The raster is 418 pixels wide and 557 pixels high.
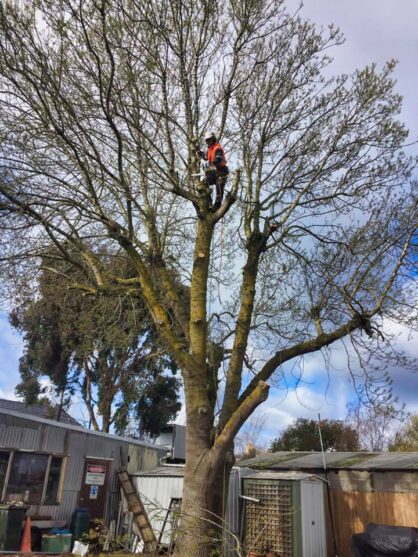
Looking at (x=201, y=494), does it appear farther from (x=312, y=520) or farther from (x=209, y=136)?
(x=312, y=520)

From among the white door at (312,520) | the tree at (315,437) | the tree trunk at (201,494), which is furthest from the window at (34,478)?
the tree at (315,437)

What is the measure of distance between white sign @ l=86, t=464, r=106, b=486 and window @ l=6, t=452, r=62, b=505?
3.40ft

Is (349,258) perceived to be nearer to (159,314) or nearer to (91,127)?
(159,314)

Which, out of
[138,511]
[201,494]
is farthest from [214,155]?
[138,511]

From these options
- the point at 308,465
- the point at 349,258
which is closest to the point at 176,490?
the point at 308,465

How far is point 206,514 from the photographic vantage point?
5496mm

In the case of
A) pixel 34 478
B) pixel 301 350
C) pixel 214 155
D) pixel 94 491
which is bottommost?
pixel 94 491

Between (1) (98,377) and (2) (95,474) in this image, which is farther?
(1) (98,377)

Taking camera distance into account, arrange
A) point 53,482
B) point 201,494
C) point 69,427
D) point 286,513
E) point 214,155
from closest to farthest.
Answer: point 201,494
point 214,155
point 286,513
point 53,482
point 69,427

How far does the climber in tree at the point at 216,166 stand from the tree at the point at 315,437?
2095cm

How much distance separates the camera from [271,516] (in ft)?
38.9

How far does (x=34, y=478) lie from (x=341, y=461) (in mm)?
8566

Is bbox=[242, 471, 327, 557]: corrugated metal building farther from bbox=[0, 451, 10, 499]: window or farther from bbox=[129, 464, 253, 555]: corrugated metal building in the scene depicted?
bbox=[0, 451, 10, 499]: window

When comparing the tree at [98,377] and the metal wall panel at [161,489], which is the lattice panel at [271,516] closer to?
the metal wall panel at [161,489]
